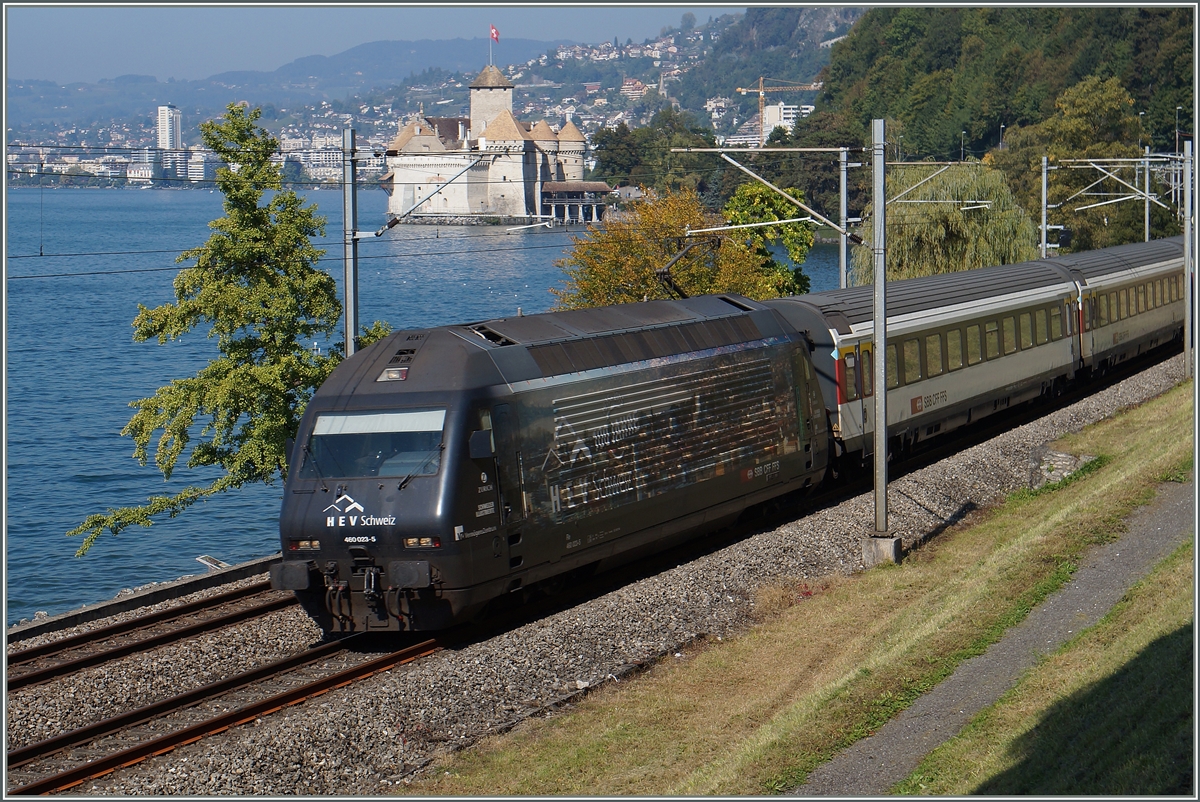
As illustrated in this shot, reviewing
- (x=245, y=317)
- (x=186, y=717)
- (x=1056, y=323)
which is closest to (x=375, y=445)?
(x=186, y=717)

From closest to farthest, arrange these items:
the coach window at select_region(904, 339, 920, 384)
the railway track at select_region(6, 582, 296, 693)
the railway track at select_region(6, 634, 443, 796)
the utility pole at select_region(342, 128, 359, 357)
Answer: the railway track at select_region(6, 634, 443, 796), the railway track at select_region(6, 582, 296, 693), the utility pole at select_region(342, 128, 359, 357), the coach window at select_region(904, 339, 920, 384)

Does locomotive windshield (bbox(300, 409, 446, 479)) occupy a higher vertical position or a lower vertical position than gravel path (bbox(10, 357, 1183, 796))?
higher

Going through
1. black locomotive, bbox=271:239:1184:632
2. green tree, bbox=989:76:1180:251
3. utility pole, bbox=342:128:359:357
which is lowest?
black locomotive, bbox=271:239:1184:632

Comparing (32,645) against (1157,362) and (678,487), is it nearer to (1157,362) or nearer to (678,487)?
(678,487)

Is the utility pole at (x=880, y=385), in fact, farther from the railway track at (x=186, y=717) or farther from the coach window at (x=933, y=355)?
the railway track at (x=186, y=717)

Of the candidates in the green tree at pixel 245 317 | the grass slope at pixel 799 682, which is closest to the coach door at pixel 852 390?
the grass slope at pixel 799 682

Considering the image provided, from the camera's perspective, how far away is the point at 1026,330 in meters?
30.3

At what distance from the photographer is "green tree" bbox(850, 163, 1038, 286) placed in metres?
53.5

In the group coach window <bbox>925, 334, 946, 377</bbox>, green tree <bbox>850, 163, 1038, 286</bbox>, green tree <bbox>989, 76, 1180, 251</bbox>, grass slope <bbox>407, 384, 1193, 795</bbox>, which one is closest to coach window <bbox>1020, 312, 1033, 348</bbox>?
coach window <bbox>925, 334, 946, 377</bbox>

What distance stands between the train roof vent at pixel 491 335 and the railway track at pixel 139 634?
183 inches

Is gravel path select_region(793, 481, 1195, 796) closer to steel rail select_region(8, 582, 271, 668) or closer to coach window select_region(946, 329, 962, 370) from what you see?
coach window select_region(946, 329, 962, 370)

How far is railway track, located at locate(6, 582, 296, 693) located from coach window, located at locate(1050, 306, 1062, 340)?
20539 mm

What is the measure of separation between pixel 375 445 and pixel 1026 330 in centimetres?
1934

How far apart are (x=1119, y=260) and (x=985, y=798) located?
30838 mm
